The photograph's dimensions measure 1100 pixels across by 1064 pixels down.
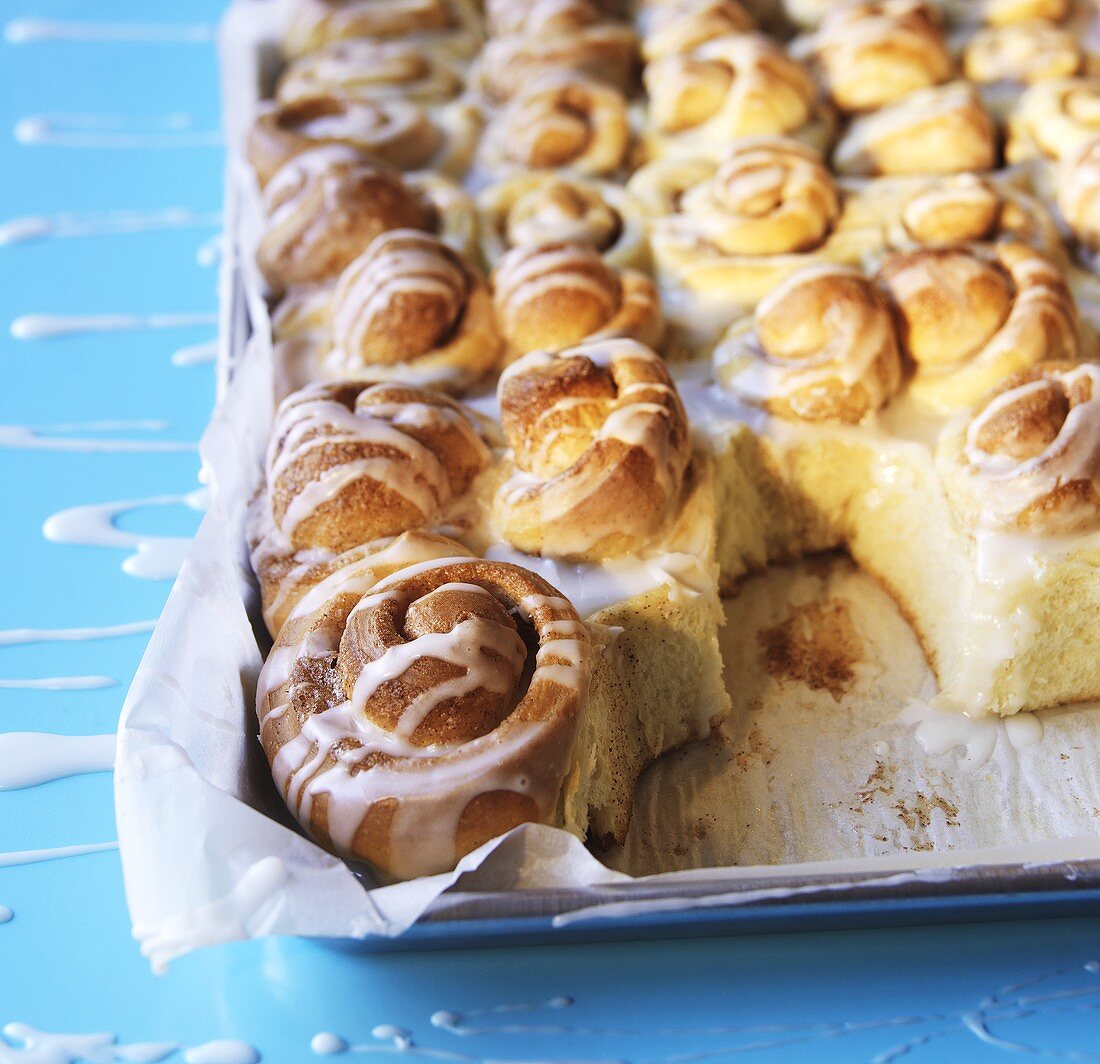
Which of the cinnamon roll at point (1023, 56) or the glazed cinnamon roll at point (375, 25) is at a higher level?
the glazed cinnamon roll at point (375, 25)

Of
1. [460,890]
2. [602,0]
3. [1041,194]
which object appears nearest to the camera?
[460,890]

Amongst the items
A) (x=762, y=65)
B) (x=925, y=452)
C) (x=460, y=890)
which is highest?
(x=762, y=65)

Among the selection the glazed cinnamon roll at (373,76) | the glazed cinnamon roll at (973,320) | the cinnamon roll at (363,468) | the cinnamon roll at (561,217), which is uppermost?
the glazed cinnamon roll at (373,76)

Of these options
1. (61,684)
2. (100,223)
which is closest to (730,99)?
(100,223)

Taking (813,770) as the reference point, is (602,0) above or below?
above

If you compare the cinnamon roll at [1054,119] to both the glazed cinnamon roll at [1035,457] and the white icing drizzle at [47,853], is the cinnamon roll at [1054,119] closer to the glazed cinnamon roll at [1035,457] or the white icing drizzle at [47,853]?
the glazed cinnamon roll at [1035,457]

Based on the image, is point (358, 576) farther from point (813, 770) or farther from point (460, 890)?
point (813, 770)

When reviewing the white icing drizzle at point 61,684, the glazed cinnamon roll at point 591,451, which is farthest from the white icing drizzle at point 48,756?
the glazed cinnamon roll at point 591,451

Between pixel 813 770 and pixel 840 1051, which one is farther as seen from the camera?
pixel 813 770

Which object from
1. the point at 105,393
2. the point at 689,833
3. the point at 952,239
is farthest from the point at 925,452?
the point at 105,393
